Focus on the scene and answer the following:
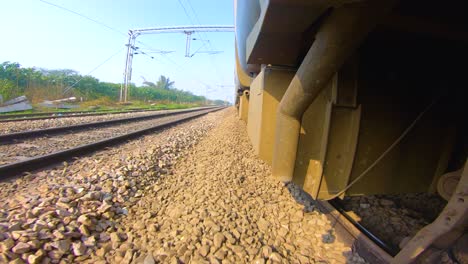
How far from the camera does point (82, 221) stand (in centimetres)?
192

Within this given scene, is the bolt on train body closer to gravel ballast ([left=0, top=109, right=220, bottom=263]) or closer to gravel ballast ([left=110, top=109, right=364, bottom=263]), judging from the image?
gravel ballast ([left=110, top=109, right=364, bottom=263])

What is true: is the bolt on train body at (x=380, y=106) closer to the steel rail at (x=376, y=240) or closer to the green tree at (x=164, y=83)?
the steel rail at (x=376, y=240)

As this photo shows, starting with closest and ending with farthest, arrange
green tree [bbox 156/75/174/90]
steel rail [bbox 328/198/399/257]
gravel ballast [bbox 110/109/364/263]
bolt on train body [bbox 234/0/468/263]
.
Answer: bolt on train body [bbox 234/0/468/263] → steel rail [bbox 328/198/399/257] → gravel ballast [bbox 110/109/364/263] → green tree [bbox 156/75/174/90]

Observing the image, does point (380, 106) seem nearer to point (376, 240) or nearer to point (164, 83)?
point (376, 240)

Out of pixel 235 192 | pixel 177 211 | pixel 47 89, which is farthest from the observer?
pixel 47 89

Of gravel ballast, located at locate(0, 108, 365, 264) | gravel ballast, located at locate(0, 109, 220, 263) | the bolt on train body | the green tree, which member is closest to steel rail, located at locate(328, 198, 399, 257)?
gravel ballast, located at locate(0, 108, 365, 264)

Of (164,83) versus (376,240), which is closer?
(376,240)

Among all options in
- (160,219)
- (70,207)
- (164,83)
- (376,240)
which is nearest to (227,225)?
(160,219)

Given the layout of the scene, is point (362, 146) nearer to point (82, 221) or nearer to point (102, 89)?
point (82, 221)

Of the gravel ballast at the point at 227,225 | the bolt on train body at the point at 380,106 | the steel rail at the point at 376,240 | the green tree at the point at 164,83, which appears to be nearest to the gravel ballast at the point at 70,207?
the gravel ballast at the point at 227,225

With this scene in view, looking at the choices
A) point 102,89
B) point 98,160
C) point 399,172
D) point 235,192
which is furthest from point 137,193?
point 102,89

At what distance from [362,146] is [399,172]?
0.37 metres

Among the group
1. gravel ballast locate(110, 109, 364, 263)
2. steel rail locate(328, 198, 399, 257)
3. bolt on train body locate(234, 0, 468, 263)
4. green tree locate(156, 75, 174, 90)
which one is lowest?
gravel ballast locate(110, 109, 364, 263)

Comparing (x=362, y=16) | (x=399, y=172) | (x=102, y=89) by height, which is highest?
(x=102, y=89)
